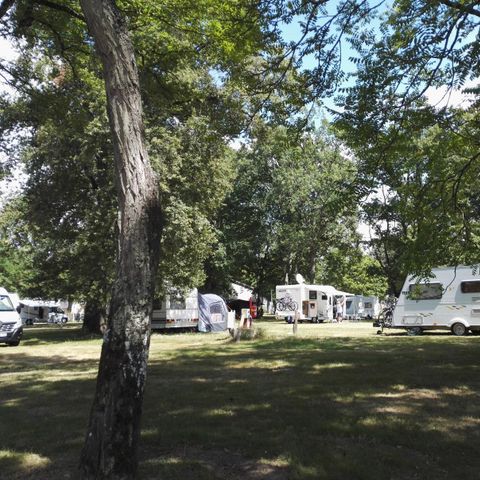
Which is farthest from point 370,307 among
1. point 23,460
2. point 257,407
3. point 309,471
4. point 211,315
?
point 23,460

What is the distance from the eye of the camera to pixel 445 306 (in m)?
22.2

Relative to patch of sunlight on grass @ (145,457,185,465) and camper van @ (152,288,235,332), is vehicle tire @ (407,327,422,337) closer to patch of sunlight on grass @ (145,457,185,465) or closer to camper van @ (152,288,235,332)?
camper van @ (152,288,235,332)

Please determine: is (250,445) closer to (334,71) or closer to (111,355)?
(111,355)

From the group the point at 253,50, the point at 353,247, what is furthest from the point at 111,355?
the point at 353,247

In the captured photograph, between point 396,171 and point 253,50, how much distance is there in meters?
4.49

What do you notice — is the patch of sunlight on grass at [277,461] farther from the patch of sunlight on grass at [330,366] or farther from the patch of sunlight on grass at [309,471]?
the patch of sunlight on grass at [330,366]

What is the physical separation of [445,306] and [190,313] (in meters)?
11.9

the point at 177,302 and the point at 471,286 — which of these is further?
the point at 177,302

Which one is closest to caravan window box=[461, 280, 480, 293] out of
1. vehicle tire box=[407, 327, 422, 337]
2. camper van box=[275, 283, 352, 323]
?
vehicle tire box=[407, 327, 422, 337]

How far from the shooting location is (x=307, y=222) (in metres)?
42.8

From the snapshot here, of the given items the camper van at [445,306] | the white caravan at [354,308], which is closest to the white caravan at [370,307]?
the white caravan at [354,308]

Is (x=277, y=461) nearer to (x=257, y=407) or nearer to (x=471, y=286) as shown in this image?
(x=257, y=407)

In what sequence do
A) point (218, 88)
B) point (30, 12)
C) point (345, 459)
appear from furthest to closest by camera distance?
1. point (218, 88)
2. point (30, 12)
3. point (345, 459)

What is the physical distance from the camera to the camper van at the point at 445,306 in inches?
851
